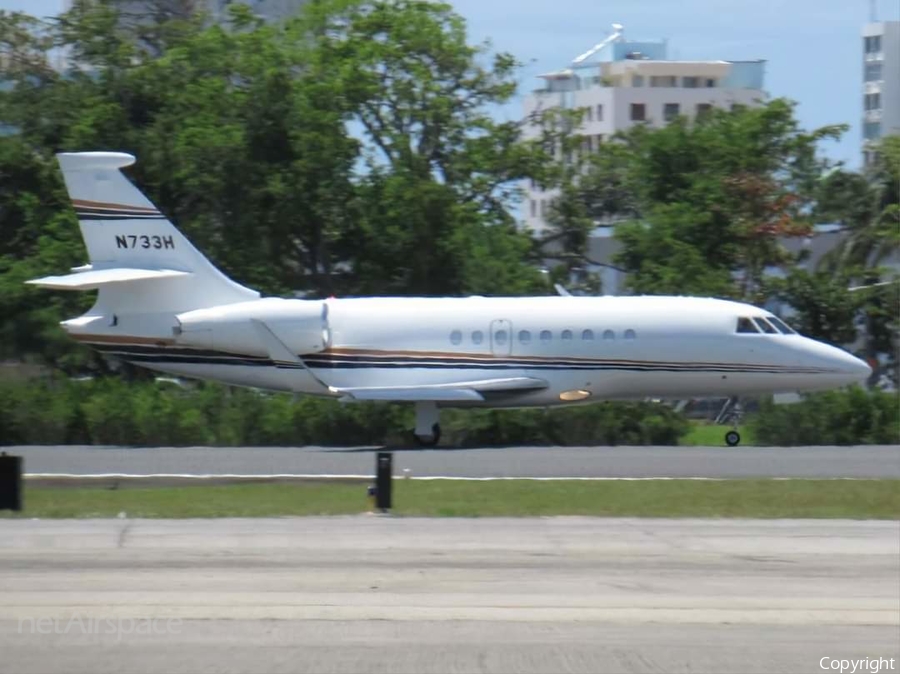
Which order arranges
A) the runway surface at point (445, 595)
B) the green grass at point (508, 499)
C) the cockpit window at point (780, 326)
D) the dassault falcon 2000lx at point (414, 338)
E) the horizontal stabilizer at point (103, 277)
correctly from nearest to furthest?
the runway surface at point (445, 595), the green grass at point (508, 499), the horizontal stabilizer at point (103, 277), the dassault falcon 2000lx at point (414, 338), the cockpit window at point (780, 326)

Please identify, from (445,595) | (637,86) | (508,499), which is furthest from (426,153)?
(637,86)

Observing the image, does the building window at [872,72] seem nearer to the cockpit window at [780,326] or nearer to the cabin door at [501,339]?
the cockpit window at [780,326]

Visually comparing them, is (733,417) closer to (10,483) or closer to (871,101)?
(10,483)

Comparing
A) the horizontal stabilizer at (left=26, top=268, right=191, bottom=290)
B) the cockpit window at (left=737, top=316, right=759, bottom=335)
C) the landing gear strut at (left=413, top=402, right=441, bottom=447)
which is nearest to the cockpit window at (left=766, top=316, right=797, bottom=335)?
the cockpit window at (left=737, top=316, right=759, bottom=335)

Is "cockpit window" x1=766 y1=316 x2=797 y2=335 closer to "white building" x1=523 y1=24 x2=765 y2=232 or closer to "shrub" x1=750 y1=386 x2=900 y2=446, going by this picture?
"shrub" x1=750 y1=386 x2=900 y2=446

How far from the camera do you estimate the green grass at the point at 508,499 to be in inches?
721

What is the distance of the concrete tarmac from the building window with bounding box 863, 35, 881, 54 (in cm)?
10710

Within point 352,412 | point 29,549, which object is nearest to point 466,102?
point 352,412

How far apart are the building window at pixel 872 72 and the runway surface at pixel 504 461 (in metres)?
108

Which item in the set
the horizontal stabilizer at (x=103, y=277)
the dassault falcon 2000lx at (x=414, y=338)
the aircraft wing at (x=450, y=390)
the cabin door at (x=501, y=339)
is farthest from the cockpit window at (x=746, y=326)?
the horizontal stabilizer at (x=103, y=277)

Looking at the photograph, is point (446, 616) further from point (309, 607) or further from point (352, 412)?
point (352, 412)

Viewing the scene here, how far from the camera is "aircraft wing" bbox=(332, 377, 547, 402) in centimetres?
2830

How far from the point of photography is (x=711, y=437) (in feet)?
109

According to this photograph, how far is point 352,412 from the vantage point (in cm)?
3075
